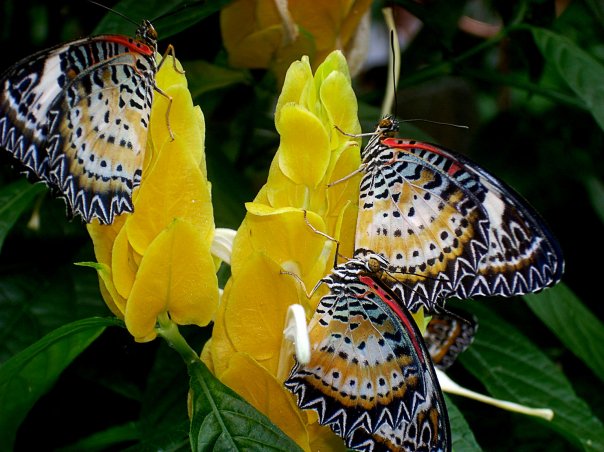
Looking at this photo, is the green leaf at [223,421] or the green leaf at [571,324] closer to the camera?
the green leaf at [223,421]

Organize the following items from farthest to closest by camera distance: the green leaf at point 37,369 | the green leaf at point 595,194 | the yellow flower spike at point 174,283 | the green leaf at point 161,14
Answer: the green leaf at point 595,194, the green leaf at point 161,14, the green leaf at point 37,369, the yellow flower spike at point 174,283

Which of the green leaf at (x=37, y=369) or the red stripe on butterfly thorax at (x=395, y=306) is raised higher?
the red stripe on butterfly thorax at (x=395, y=306)

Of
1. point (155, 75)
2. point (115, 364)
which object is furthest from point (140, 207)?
point (115, 364)

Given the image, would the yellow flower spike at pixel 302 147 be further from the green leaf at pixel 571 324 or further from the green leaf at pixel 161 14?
the green leaf at pixel 571 324

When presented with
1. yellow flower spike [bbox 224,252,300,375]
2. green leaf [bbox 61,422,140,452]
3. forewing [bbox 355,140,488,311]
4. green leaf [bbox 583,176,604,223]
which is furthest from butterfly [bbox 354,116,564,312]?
green leaf [bbox 583,176,604,223]

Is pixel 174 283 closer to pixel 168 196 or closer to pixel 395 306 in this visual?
pixel 168 196

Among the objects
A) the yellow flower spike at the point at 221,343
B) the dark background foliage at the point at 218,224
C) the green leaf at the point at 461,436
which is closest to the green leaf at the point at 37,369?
the dark background foliage at the point at 218,224
